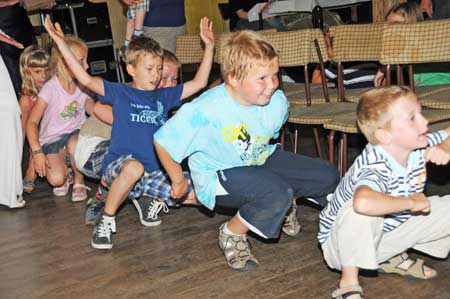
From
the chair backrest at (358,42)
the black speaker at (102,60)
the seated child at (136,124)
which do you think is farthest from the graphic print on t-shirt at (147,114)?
the black speaker at (102,60)

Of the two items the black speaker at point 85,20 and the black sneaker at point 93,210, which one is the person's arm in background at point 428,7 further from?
the black speaker at point 85,20

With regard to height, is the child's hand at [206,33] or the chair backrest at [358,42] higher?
the child's hand at [206,33]

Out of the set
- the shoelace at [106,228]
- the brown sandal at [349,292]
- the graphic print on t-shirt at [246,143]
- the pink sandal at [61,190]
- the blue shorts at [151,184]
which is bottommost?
the pink sandal at [61,190]

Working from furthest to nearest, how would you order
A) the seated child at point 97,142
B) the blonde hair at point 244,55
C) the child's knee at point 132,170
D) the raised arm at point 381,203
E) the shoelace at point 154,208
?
1. the seated child at point 97,142
2. the shoelace at point 154,208
3. the child's knee at point 132,170
4. the blonde hair at point 244,55
5. the raised arm at point 381,203

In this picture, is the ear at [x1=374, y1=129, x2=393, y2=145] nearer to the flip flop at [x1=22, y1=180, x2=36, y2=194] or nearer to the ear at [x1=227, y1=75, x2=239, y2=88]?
the ear at [x1=227, y1=75, x2=239, y2=88]

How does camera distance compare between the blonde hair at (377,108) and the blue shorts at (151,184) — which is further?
the blue shorts at (151,184)

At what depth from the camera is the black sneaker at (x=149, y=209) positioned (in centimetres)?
407

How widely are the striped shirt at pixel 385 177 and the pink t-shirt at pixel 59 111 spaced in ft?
7.50

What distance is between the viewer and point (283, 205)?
3.17m

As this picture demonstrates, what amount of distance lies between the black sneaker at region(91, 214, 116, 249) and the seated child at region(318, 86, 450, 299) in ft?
4.10

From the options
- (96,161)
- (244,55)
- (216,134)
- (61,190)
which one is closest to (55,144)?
(61,190)

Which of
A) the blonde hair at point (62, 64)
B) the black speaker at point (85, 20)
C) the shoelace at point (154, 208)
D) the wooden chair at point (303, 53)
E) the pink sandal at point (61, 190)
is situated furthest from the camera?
the black speaker at point (85, 20)

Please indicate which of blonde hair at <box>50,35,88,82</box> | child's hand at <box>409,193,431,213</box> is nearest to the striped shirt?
child's hand at <box>409,193,431,213</box>

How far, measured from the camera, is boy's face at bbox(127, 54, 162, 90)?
3.84 m
